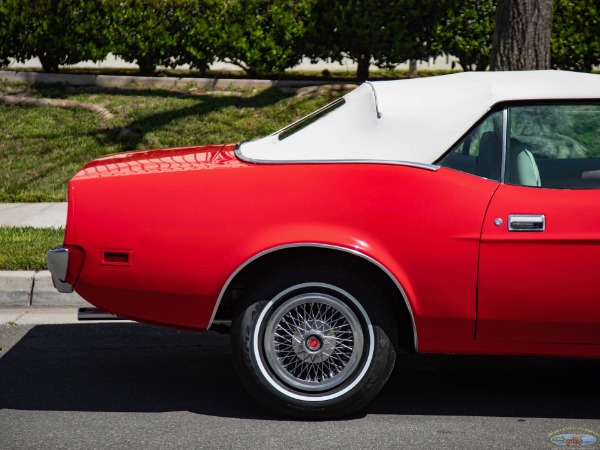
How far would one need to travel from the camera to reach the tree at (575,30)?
528 inches

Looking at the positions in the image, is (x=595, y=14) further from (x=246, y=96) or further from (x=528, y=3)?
(x=246, y=96)

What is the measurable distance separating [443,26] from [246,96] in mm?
2839

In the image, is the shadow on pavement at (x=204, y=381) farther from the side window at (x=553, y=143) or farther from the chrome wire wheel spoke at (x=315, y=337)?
the side window at (x=553, y=143)

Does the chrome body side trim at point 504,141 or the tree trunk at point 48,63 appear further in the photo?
the tree trunk at point 48,63

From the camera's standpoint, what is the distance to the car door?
15.2 ft

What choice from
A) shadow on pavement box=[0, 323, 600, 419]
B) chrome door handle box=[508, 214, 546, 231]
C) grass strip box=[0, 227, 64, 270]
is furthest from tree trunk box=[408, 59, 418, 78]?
chrome door handle box=[508, 214, 546, 231]

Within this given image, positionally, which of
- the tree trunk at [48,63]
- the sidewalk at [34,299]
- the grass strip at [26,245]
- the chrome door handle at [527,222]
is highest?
the tree trunk at [48,63]

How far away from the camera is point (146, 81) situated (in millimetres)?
13617

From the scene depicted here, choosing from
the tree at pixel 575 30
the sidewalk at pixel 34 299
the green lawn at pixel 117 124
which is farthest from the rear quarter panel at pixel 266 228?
the tree at pixel 575 30

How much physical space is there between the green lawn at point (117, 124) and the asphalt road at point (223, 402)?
4805 mm

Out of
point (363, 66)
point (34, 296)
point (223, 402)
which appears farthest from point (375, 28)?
point (223, 402)

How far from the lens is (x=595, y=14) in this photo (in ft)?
43.9

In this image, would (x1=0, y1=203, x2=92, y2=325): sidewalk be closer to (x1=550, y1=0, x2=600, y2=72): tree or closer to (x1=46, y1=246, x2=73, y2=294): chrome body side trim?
(x1=46, y1=246, x2=73, y2=294): chrome body side trim

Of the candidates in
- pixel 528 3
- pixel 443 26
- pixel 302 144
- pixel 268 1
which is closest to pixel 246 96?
pixel 268 1
